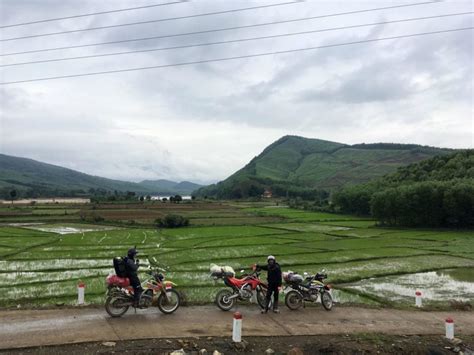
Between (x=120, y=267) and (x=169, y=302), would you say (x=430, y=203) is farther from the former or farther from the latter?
(x=120, y=267)

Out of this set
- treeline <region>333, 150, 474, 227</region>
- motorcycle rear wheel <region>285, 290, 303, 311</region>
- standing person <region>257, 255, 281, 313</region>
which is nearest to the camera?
standing person <region>257, 255, 281, 313</region>

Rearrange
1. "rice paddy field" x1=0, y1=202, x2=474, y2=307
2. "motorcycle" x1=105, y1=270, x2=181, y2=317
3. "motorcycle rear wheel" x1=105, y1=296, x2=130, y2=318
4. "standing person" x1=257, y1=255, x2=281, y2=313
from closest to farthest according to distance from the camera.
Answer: "motorcycle rear wheel" x1=105, y1=296, x2=130, y2=318, "motorcycle" x1=105, y1=270, x2=181, y2=317, "standing person" x1=257, y1=255, x2=281, y2=313, "rice paddy field" x1=0, y1=202, x2=474, y2=307

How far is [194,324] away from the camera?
41.3 ft

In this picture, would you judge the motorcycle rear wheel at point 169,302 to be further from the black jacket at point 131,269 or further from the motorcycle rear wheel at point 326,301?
the motorcycle rear wheel at point 326,301

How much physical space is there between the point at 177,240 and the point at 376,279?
2640 cm

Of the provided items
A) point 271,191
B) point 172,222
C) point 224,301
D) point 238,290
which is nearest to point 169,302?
point 224,301

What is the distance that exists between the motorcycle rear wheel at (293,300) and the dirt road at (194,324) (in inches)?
10.4

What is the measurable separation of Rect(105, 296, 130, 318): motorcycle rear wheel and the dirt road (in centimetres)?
19

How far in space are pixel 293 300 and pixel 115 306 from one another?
618cm

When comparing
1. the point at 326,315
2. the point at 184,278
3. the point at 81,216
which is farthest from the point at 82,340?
the point at 81,216

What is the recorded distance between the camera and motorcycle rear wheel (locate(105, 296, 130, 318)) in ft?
42.2

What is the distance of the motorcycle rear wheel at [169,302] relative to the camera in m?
13.5

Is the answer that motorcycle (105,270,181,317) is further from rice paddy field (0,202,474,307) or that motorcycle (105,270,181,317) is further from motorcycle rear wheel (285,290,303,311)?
motorcycle rear wheel (285,290,303,311)

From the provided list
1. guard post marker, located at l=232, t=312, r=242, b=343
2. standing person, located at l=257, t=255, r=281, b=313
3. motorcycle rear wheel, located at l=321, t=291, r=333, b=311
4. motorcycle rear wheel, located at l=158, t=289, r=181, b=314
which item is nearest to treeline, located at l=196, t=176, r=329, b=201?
motorcycle rear wheel, located at l=321, t=291, r=333, b=311
